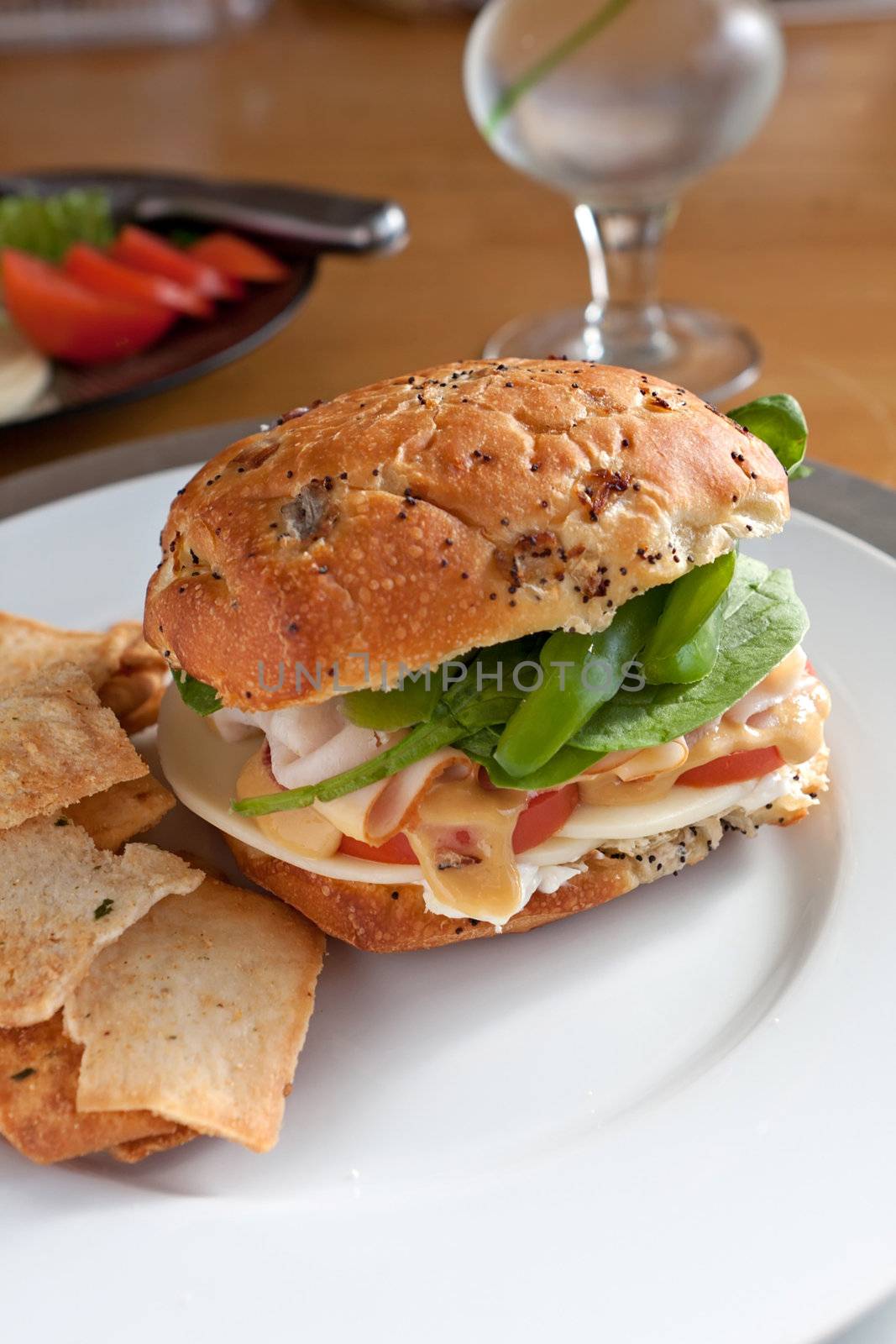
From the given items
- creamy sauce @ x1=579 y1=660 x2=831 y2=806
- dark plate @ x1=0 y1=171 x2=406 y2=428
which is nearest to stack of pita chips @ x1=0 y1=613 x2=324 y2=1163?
creamy sauce @ x1=579 y1=660 x2=831 y2=806

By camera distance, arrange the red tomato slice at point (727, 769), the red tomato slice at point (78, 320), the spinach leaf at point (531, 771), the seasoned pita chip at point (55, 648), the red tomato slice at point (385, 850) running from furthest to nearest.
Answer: the red tomato slice at point (78, 320) < the seasoned pita chip at point (55, 648) < the red tomato slice at point (727, 769) < the red tomato slice at point (385, 850) < the spinach leaf at point (531, 771)

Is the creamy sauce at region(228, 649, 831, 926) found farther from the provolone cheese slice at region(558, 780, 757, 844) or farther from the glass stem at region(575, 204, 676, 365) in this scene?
the glass stem at region(575, 204, 676, 365)

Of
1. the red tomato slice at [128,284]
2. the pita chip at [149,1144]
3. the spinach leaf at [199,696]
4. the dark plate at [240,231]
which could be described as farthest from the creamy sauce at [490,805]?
the red tomato slice at [128,284]

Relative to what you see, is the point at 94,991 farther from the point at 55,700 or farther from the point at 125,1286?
the point at 55,700

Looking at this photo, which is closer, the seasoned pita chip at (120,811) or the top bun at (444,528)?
the top bun at (444,528)

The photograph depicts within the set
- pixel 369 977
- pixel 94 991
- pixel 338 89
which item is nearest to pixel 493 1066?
pixel 369 977

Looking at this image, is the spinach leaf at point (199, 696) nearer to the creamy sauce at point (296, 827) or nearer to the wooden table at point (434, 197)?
the creamy sauce at point (296, 827)

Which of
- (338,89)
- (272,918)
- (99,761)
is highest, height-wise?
(99,761)
